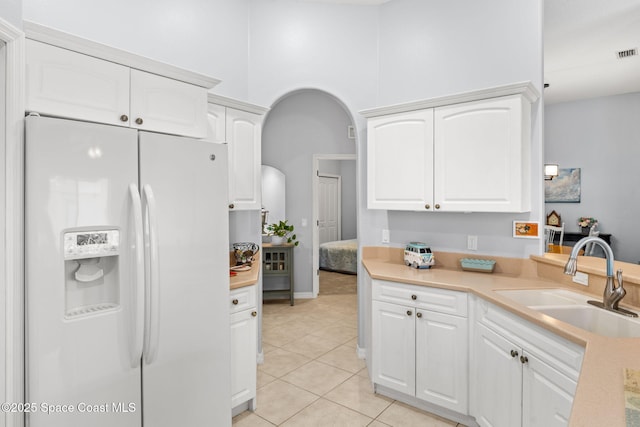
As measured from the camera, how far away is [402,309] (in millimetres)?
2498

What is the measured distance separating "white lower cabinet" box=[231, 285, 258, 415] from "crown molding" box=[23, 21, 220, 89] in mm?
1330

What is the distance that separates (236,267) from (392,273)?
1.20 m

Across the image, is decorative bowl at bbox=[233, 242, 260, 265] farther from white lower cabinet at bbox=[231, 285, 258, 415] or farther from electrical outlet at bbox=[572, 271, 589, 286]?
electrical outlet at bbox=[572, 271, 589, 286]

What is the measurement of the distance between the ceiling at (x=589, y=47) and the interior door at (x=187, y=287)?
2.58 m

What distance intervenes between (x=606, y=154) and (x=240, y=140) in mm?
3297

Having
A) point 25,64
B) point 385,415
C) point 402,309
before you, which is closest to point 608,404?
point 402,309

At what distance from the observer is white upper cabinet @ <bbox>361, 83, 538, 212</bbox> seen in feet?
7.80

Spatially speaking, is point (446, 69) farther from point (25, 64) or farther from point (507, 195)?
point (25, 64)

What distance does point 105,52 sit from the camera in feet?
5.62

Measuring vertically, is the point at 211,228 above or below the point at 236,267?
above

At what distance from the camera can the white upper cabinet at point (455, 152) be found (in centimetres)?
238

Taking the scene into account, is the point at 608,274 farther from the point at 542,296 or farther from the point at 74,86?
the point at 74,86

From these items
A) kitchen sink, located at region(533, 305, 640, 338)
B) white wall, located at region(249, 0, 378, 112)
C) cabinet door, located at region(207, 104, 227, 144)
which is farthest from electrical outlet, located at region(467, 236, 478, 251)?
cabinet door, located at region(207, 104, 227, 144)

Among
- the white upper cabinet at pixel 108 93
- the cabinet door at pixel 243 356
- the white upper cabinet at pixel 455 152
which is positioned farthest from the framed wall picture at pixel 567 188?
the white upper cabinet at pixel 108 93
